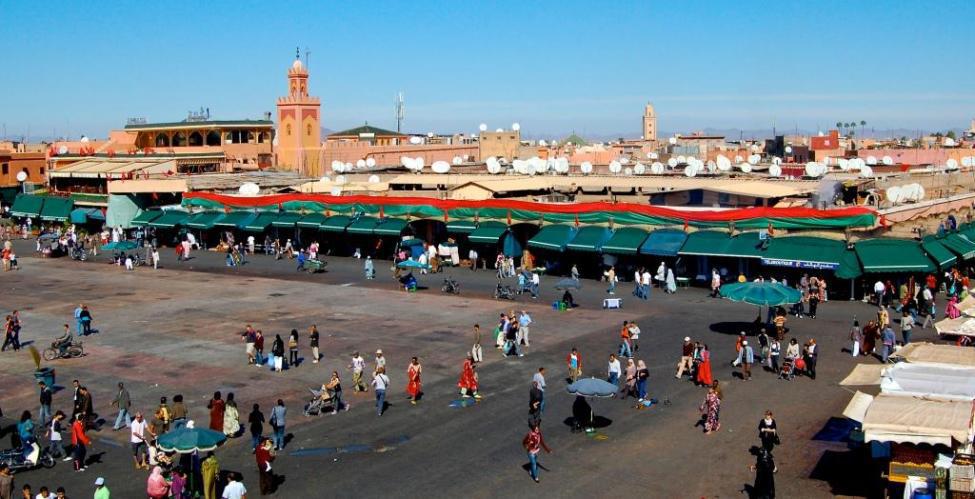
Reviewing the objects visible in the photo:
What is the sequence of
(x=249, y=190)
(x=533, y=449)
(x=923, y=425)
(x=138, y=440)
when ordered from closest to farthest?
(x=923, y=425) → (x=533, y=449) → (x=138, y=440) → (x=249, y=190)

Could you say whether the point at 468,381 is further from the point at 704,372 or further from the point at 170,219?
the point at 170,219

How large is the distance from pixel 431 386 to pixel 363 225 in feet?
86.5

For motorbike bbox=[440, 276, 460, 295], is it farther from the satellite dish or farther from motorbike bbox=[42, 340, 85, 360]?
the satellite dish

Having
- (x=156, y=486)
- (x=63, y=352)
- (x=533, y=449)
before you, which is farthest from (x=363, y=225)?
(x=156, y=486)

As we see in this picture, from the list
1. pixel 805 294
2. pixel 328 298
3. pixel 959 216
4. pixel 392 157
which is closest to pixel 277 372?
pixel 328 298

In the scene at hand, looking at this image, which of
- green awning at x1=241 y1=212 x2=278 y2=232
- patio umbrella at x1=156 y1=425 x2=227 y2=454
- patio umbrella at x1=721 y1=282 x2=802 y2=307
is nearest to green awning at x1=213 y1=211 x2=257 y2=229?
green awning at x1=241 y1=212 x2=278 y2=232

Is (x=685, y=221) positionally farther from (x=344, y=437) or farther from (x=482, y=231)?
(x=344, y=437)

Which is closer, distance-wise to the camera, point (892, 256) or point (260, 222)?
point (892, 256)

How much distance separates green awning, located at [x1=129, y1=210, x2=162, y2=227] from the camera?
60.2m

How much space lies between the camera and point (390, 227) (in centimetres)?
5112

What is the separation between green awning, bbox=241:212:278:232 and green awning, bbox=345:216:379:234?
5.59m

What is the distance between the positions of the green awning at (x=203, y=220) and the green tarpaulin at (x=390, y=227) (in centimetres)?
1131

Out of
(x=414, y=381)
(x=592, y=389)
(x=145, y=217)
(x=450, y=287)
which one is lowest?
(x=450, y=287)

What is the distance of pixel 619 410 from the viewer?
24.0m
